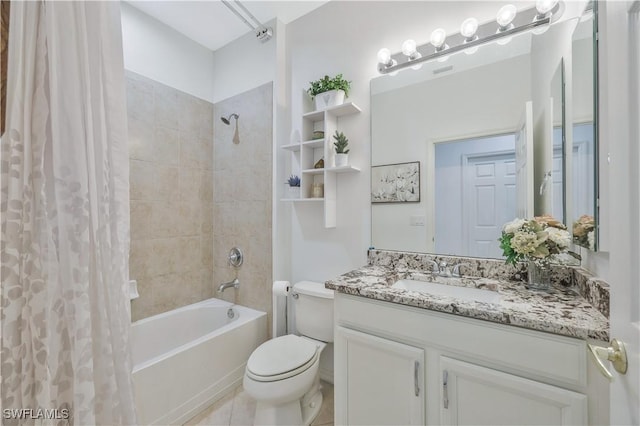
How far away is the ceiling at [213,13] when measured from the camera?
1877 millimetres

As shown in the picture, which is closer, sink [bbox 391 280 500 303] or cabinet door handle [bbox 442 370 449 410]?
cabinet door handle [bbox 442 370 449 410]

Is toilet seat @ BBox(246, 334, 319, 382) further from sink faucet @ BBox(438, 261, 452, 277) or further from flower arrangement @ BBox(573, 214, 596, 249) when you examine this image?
flower arrangement @ BBox(573, 214, 596, 249)

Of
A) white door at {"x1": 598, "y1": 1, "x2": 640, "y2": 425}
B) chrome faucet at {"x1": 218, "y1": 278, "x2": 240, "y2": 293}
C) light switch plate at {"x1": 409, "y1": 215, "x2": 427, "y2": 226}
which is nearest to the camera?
white door at {"x1": 598, "y1": 1, "x2": 640, "y2": 425}

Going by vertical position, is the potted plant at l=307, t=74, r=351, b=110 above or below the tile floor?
above

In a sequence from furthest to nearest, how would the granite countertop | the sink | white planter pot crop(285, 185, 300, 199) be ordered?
white planter pot crop(285, 185, 300, 199)
the sink
the granite countertop

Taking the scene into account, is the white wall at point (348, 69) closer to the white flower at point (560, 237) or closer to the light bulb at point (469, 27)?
the light bulb at point (469, 27)

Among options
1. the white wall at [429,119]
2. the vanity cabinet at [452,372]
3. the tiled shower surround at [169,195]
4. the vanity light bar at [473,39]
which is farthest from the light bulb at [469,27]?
the tiled shower surround at [169,195]

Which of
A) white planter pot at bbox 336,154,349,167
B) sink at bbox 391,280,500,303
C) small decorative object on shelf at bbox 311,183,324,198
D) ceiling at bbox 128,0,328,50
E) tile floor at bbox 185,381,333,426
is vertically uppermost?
ceiling at bbox 128,0,328,50

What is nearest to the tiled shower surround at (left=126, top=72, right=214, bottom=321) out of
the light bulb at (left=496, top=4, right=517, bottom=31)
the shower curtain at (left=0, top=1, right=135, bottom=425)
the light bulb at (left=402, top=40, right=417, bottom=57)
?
the shower curtain at (left=0, top=1, right=135, bottom=425)

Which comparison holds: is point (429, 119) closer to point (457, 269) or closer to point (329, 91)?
point (329, 91)

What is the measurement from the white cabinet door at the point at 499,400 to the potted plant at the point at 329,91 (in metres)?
1.56

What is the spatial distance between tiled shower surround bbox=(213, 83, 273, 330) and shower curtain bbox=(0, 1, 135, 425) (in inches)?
56.8

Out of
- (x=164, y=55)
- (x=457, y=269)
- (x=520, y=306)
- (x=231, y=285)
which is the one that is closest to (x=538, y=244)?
(x=520, y=306)

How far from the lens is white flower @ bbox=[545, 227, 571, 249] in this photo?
1042 millimetres
